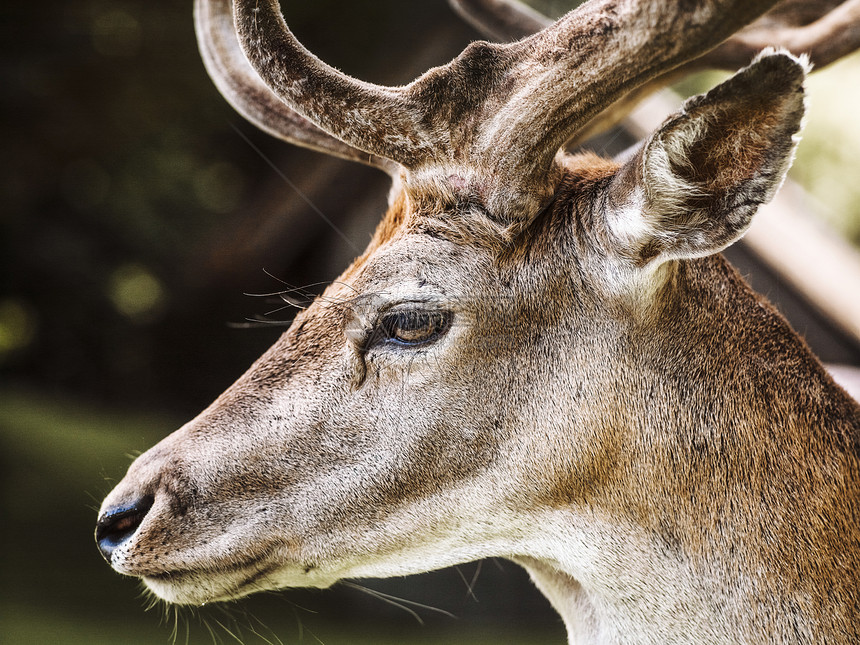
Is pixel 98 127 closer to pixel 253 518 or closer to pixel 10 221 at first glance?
pixel 10 221

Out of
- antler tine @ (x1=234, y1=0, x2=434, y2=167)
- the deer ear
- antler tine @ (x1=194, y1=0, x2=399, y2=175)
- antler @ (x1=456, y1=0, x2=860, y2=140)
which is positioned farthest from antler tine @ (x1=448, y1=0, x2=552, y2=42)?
the deer ear

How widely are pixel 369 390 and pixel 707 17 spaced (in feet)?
3.34

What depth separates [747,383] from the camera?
69.9 inches

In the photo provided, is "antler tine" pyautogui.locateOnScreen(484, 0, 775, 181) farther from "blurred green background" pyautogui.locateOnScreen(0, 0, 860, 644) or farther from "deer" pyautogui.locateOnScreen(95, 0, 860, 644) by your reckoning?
"blurred green background" pyautogui.locateOnScreen(0, 0, 860, 644)

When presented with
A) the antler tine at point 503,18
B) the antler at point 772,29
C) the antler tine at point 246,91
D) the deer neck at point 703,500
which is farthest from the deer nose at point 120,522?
the antler tine at point 503,18

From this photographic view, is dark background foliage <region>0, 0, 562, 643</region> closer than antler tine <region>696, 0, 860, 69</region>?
No

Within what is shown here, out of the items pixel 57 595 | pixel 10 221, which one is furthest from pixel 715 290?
pixel 10 221

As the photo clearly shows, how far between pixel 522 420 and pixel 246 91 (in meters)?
1.26

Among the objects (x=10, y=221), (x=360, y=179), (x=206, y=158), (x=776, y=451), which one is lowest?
(x=776, y=451)

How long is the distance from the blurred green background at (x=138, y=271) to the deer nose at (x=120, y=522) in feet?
7.46

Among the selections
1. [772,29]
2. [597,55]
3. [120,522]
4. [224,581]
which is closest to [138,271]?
[120,522]

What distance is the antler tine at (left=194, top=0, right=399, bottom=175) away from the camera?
222 centimetres

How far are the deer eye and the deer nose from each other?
27.3 inches

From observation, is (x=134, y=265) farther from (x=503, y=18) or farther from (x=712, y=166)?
(x=712, y=166)
